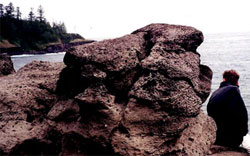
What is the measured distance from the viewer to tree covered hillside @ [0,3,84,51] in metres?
91.5

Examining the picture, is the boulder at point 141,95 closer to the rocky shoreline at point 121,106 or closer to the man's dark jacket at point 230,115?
the rocky shoreline at point 121,106

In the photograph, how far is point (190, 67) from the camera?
437 centimetres

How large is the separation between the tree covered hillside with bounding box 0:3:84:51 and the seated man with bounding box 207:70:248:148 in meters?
89.0

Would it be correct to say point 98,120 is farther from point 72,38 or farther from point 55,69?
point 72,38

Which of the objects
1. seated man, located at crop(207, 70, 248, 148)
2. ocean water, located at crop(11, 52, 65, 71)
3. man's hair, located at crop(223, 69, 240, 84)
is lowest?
ocean water, located at crop(11, 52, 65, 71)

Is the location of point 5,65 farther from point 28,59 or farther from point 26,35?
point 26,35

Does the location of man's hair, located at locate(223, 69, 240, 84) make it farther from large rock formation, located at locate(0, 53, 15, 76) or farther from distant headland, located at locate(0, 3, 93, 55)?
distant headland, located at locate(0, 3, 93, 55)

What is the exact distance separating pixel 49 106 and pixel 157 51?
221cm

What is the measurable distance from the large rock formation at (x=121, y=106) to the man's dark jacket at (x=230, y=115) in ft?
2.26

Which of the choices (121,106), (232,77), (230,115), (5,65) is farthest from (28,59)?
(121,106)

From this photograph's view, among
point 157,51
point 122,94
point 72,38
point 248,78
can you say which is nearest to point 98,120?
point 122,94

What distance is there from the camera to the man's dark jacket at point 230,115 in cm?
501

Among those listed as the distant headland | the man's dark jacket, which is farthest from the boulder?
the distant headland

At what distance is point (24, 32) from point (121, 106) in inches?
4004
